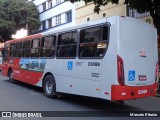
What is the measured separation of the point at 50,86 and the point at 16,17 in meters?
28.5

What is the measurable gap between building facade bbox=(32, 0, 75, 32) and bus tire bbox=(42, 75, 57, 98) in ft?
60.7

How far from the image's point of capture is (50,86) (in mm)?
12180

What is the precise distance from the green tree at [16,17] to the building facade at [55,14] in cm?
99

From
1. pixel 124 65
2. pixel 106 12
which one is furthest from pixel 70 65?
pixel 106 12

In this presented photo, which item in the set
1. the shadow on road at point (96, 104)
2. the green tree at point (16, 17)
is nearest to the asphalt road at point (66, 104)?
the shadow on road at point (96, 104)

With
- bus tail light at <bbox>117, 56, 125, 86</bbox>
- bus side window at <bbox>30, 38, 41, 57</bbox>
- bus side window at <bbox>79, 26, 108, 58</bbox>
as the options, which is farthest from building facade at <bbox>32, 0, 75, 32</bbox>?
bus tail light at <bbox>117, 56, 125, 86</bbox>

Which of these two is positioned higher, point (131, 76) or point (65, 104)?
point (131, 76)

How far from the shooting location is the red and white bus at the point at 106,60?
8719 mm

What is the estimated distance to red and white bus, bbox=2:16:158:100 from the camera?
8.72 m

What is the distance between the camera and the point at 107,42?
8961 mm

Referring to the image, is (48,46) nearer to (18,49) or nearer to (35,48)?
(35,48)

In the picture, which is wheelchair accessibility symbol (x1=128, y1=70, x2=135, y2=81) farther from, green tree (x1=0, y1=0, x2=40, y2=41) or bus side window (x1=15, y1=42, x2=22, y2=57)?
green tree (x1=0, y1=0, x2=40, y2=41)

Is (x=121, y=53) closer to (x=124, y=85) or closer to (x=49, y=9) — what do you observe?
(x=124, y=85)

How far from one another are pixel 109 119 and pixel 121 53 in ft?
6.38
